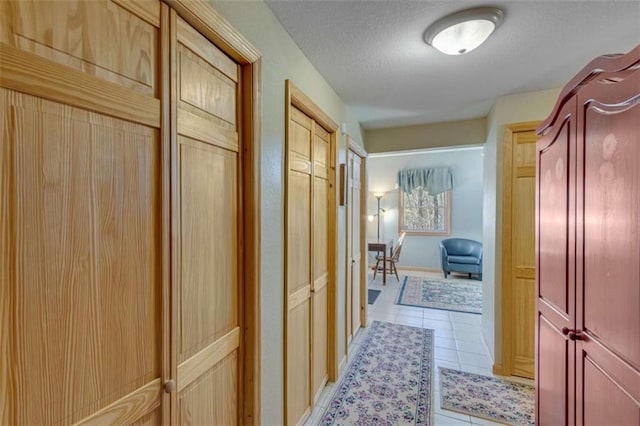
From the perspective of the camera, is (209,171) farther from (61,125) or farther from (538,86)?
(538,86)

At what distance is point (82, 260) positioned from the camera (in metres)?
0.71

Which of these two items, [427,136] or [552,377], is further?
[427,136]

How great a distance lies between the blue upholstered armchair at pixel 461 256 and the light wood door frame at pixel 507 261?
131 inches

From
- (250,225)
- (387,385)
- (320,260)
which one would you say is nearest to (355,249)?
(320,260)

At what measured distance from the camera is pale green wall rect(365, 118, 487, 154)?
3.22 meters

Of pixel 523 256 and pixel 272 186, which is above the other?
pixel 272 186

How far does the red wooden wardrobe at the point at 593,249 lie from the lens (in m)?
0.83

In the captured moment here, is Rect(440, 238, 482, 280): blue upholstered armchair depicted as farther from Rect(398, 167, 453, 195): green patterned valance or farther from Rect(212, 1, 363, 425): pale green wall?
Rect(212, 1, 363, 425): pale green wall

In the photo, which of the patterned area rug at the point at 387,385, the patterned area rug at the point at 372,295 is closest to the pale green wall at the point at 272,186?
the patterned area rug at the point at 387,385

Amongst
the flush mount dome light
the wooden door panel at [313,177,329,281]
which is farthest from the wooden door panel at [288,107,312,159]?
the flush mount dome light

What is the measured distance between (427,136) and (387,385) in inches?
102

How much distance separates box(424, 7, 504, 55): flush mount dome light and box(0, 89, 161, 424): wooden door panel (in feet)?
4.79

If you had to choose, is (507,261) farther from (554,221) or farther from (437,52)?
(437,52)

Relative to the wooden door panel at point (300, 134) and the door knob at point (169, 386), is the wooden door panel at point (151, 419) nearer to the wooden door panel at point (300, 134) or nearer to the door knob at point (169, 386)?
the door knob at point (169, 386)
